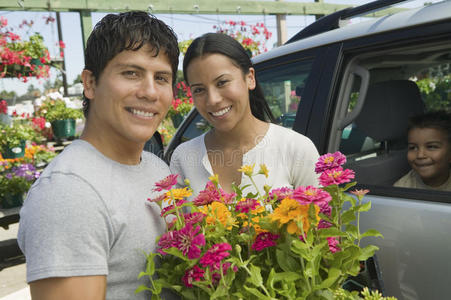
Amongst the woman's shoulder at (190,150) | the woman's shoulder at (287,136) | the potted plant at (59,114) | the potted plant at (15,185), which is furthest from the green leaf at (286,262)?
the potted plant at (59,114)

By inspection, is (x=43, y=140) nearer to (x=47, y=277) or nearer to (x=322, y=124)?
(x=322, y=124)

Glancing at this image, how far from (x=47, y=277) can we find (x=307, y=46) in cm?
173

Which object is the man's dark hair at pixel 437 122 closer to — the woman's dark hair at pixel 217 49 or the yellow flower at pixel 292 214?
the woman's dark hair at pixel 217 49

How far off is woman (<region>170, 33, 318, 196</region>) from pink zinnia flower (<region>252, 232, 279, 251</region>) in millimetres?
843

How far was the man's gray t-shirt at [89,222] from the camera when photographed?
0.79 metres

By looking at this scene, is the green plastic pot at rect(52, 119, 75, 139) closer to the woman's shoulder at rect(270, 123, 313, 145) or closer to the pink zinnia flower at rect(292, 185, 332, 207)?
the woman's shoulder at rect(270, 123, 313, 145)

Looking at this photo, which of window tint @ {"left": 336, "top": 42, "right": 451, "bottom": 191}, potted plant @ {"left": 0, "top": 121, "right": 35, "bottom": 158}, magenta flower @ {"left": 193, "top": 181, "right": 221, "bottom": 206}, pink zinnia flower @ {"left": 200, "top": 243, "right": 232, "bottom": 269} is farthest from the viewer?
potted plant @ {"left": 0, "top": 121, "right": 35, "bottom": 158}

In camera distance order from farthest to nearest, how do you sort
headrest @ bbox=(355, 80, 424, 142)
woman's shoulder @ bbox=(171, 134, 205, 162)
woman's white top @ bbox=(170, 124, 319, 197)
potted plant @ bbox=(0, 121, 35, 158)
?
1. potted plant @ bbox=(0, 121, 35, 158)
2. headrest @ bbox=(355, 80, 424, 142)
3. woman's shoulder @ bbox=(171, 134, 205, 162)
4. woman's white top @ bbox=(170, 124, 319, 197)

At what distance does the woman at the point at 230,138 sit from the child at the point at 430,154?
88 cm

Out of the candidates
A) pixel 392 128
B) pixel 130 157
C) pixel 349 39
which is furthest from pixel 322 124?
pixel 130 157

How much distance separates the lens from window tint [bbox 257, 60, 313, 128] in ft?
7.10

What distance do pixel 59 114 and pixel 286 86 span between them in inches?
194

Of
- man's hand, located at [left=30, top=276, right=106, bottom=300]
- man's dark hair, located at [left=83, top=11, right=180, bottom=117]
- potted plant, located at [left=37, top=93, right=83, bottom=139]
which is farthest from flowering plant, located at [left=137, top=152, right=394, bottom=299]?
potted plant, located at [left=37, top=93, right=83, bottom=139]

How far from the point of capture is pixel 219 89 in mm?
1784
